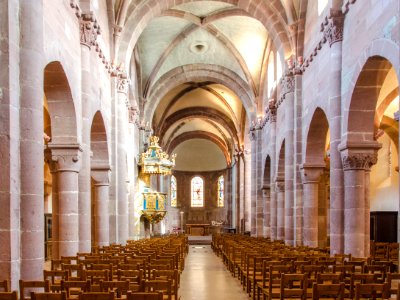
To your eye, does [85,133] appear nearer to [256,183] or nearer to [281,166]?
[281,166]

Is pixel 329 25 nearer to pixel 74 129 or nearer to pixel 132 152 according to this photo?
pixel 74 129

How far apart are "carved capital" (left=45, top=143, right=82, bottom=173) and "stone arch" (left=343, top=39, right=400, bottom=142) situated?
790 cm

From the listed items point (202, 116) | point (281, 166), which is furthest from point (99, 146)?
point (202, 116)

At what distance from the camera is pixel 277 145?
28.0 meters

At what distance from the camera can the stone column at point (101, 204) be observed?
20.3 meters

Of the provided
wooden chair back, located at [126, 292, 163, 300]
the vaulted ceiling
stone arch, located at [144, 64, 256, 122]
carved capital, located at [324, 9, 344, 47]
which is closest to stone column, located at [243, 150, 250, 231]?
the vaulted ceiling

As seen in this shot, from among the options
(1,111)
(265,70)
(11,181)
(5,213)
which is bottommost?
(5,213)

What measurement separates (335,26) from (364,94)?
2.84 meters

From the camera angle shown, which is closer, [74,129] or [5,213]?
[5,213]

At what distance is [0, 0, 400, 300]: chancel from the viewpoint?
9.98m

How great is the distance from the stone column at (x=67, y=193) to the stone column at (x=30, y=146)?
419 centimetres

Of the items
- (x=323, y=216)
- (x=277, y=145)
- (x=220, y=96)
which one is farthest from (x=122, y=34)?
(x=220, y=96)

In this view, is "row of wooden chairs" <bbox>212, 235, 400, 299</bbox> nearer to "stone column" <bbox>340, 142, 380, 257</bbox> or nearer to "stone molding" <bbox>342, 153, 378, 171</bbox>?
"stone column" <bbox>340, 142, 380, 257</bbox>

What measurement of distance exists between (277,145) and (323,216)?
176 inches
